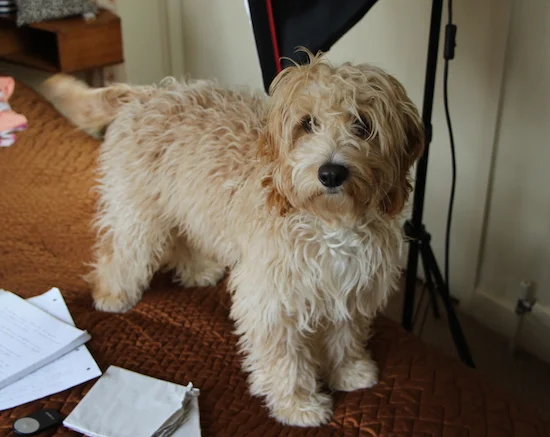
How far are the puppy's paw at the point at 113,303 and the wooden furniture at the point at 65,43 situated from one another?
1.02 meters

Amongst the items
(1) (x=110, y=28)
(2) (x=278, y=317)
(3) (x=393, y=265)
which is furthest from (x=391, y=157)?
(1) (x=110, y=28)

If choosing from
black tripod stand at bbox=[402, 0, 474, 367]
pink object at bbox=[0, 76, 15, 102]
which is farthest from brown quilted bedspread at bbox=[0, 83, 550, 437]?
pink object at bbox=[0, 76, 15, 102]

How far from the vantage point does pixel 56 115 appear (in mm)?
2547

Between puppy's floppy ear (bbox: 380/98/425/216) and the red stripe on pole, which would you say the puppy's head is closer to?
puppy's floppy ear (bbox: 380/98/425/216)

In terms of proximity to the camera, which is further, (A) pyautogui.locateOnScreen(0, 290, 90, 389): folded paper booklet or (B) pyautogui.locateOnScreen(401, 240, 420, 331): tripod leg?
(B) pyautogui.locateOnScreen(401, 240, 420, 331): tripod leg

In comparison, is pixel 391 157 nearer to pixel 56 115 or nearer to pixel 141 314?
pixel 141 314

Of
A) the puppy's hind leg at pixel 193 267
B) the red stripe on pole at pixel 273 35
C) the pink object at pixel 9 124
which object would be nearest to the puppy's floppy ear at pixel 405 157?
the red stripe on pole at pixel 273 35

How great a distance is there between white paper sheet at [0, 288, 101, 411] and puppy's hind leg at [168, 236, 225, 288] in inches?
17.0

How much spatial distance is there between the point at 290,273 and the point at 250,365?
1.24 feet

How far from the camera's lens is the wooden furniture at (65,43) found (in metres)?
2.46

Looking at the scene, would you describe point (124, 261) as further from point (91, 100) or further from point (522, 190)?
point (522, 190)

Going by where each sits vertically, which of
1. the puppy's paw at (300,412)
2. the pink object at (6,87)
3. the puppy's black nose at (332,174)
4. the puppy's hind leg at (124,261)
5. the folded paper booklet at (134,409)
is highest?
the puppy's black nose at (332,174)

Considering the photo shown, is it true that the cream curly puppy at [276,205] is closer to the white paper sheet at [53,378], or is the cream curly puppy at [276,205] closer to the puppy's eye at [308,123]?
the puppy's eye at [308,123]

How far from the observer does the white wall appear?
1.79 m
